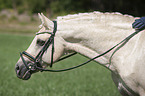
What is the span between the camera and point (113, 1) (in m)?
29.8

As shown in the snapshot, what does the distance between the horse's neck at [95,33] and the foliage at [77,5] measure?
44.0 ft

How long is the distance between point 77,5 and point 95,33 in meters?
34.7

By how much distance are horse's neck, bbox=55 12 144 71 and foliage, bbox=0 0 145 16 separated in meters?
13.4

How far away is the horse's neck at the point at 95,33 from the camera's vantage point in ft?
10.3

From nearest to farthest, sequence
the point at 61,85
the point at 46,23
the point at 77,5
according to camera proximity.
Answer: the point at 46,23, the point at 61,85, the point at 77,5

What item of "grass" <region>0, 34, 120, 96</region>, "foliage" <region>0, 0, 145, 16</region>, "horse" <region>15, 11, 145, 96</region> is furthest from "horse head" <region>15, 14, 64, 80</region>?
"foliage" <region>0, 0, 145, 16</region>

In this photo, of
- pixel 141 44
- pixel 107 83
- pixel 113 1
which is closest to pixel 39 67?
pixel 141 44

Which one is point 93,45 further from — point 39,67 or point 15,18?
point 15,18

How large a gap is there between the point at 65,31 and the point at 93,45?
0.50 m

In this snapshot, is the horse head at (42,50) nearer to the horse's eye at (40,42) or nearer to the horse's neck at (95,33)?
the horse's eye at (40,42)

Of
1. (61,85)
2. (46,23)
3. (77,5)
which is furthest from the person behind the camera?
(77,5)

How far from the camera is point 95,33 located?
3.15 metres

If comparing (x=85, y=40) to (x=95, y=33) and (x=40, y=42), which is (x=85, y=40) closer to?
(x=95, y=33)

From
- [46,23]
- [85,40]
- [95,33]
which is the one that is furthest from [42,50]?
[95,33]
